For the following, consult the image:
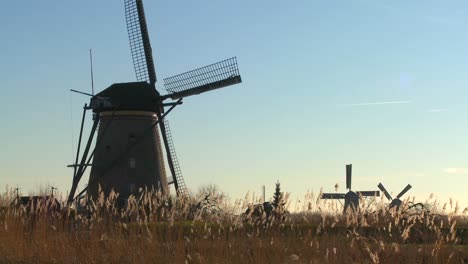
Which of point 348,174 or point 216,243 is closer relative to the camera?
point 216,243

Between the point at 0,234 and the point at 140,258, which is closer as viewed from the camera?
the point at 140,258

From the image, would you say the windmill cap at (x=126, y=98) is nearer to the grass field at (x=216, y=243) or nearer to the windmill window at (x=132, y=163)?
the windmill window at (x=132, y=163)

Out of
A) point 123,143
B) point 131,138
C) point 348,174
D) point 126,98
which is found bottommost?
point 348,174

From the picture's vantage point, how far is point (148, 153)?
34344 millimetres

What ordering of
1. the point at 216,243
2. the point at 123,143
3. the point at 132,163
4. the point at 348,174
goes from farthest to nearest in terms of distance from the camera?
the point at 348,174, the point at 132,163, the point at 123,143, the point at 216,243

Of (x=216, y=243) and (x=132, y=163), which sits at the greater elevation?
(x=132, y=163)

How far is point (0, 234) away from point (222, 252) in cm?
389

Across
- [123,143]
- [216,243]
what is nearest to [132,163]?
[123,143]

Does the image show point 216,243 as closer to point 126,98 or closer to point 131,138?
point 131,138

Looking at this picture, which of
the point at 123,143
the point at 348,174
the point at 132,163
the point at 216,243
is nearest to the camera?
the point at 216,243

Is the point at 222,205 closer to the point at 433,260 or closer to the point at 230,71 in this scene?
the point at 433,260

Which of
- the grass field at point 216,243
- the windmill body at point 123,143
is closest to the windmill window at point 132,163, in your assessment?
the windmill body at point 123,143

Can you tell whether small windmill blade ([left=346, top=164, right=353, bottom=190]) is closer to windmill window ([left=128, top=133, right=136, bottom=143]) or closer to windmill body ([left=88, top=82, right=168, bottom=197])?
windmill body ([left=88, top=82, right=168, bottom=197])

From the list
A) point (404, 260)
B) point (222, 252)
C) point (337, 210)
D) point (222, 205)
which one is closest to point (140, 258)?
point (222, 252)
